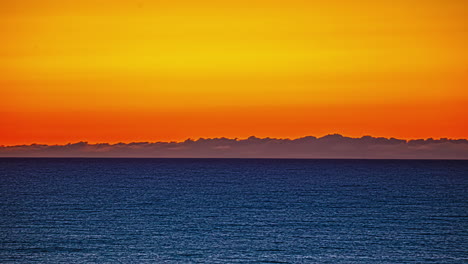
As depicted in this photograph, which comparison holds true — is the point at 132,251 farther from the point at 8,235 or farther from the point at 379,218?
the point at 379,218

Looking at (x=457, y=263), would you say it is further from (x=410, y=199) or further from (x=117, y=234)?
(x=410, y=199)

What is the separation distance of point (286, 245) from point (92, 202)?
50545mm

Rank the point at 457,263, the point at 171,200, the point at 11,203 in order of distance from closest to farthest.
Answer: the point at 457,263, the point at 11,203, the point at 171,200

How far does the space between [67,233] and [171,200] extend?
42.7 meters

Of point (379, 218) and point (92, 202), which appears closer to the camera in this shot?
point (379, 218)

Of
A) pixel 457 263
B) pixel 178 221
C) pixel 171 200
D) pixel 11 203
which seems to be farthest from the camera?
pixel 171 200

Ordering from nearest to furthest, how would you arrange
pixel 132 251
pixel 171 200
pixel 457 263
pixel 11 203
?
pixel 457 263 → pixel 132 251 → pixel 11 203 → pixel 171 200

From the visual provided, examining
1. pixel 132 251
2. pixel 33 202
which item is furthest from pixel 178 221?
pixel 33 202

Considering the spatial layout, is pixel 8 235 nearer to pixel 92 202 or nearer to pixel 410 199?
pixel 92 202

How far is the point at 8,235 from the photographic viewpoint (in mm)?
65312

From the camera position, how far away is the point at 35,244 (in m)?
60.4

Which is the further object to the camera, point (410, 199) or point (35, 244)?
point (410, 199)

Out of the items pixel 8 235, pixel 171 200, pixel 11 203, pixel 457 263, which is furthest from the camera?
pixel 171 200

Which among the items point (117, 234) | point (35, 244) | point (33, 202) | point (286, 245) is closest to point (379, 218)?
point (286, 245)
